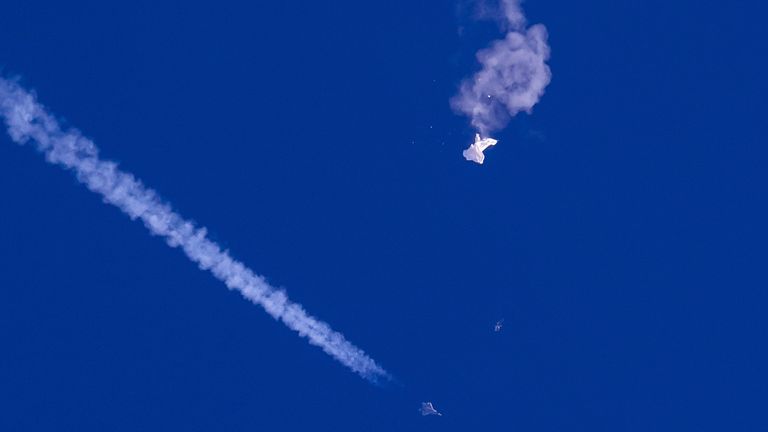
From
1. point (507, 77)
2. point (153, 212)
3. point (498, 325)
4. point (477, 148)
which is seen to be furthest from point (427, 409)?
point (507, 77)

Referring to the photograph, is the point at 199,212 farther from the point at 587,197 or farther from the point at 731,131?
the point at 731,131

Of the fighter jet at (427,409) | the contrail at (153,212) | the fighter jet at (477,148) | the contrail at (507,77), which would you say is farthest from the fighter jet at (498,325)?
the contrail at (507,77)

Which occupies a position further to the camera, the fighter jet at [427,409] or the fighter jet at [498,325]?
the fighter jet at [427,409]

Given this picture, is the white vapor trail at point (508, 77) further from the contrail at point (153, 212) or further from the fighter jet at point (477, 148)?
the contrail at point (153, 212)

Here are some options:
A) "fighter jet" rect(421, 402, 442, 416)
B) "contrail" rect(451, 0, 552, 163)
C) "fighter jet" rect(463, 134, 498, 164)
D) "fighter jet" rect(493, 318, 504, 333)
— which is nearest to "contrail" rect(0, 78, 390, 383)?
"fighter jet" rect(421, 402, 442, 416)

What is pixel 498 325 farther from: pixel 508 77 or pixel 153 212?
pixel 153 212

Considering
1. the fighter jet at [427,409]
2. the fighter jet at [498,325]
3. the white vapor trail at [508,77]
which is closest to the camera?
the white vapor trail at [508,77]

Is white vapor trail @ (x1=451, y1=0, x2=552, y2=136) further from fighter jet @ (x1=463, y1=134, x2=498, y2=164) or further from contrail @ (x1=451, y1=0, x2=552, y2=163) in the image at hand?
fighter jet @ (x1=463, y1=134, x2=498, y2=164)

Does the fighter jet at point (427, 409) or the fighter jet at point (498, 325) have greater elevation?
the fighter jet at point (498, 325)
